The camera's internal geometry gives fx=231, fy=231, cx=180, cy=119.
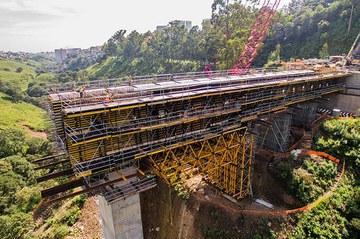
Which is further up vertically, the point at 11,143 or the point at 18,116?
the point at 18,116

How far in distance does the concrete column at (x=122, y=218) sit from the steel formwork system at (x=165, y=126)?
1.95 meters

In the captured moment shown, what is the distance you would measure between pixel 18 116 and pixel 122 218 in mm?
60530

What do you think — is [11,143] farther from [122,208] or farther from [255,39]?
[255,39]

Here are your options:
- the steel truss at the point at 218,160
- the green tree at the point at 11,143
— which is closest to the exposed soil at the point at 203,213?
the steel truss at the point at 218,160

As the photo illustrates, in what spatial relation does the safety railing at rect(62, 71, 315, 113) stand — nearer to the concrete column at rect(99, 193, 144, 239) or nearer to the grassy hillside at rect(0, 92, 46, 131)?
the concrete column at rect(99, 193, 144, 239)

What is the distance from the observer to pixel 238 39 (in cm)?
6119

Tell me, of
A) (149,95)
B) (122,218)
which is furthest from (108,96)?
(122,218)

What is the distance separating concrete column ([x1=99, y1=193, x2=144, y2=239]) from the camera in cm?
1448

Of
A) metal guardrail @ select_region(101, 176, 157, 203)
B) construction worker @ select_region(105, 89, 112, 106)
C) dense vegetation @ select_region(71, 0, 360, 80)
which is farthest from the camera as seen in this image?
dense vegetation @ select_region(71, 0, 360, 80)

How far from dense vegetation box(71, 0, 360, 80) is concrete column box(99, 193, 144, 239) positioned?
53.6 meters

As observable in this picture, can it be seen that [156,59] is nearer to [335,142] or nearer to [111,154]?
[335,142]

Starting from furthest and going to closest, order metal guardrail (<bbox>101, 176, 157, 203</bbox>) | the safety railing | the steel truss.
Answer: the steel truss
metal guardrail (<bbox>101, 176, 157, 203</bbox>)
the safety railing

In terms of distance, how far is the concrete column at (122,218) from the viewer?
1448 centimetres

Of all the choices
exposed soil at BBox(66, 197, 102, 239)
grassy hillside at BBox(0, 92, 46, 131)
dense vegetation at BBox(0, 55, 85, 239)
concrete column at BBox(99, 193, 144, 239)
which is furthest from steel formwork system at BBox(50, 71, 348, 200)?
grassy hillside at BBox(0, 92, 46, 131)
